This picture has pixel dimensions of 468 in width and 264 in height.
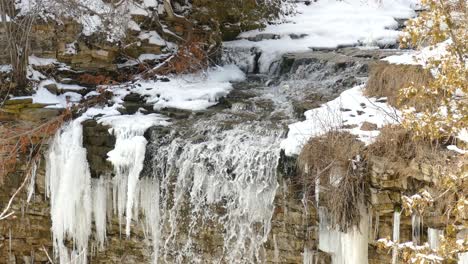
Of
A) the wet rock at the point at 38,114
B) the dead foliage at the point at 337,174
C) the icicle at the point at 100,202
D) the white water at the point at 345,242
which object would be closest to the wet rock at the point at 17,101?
the wet rock at the point at 38,114

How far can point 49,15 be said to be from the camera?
966 cm

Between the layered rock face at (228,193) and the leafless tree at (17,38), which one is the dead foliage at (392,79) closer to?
the layered rock face at (228,193)

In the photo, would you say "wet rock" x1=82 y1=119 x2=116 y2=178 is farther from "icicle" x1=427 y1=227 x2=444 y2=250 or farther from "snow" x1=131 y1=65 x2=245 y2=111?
"icicle" x1=427 y1=227 x2=444 y2=250

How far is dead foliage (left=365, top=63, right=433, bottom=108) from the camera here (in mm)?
6973

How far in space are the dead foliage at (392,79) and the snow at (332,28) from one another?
2.92m

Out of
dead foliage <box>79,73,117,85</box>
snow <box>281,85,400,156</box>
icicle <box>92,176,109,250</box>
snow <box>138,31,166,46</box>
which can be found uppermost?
snow <box>138,31,166,46</box>

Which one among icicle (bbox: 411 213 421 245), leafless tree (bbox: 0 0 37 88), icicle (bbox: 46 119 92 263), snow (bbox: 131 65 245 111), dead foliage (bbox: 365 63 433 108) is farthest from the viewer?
leafless tree (bbox: 0 0 37 88)

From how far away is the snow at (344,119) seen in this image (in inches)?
258

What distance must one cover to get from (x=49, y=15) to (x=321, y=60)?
4.08 m

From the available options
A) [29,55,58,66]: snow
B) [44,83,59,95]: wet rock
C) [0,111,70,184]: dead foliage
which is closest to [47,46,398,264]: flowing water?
[0,111,70,184]: dead foliage

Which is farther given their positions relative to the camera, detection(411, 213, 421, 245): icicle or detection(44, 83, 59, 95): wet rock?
detection(44, 83, 59, 95): wet rock

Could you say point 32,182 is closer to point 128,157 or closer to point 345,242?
point 128,157

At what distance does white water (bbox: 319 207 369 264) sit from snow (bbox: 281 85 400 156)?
764mm

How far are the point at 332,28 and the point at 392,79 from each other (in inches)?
168
